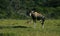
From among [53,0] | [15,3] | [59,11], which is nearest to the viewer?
[15,3]

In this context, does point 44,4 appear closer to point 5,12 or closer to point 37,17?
point 5,12

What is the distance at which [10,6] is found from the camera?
260ft

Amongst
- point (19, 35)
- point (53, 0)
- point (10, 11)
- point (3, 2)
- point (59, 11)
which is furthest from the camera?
point (53, 0)

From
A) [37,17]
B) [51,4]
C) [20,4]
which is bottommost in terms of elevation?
[51,4]

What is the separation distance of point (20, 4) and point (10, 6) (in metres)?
9.17

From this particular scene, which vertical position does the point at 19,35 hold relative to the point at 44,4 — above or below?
above

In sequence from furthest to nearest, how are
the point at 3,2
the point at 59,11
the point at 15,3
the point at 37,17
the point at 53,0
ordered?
the point at 53,0 < the point at 59,11 < the point at 15,3 < the point at 3,2 < the point at 37,17

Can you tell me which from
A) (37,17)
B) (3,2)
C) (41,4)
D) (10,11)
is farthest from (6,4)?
(37,17)

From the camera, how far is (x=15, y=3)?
277 feet

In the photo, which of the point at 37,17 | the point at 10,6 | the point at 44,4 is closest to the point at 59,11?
the point at 44,4

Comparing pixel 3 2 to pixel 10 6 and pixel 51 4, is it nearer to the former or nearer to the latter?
pixel 10 6

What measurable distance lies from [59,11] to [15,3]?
24959 mm

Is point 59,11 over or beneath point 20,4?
beneath

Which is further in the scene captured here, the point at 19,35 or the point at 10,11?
the point at 10,11
